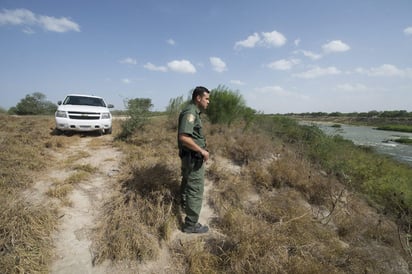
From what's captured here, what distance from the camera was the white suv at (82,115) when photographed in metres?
6.42

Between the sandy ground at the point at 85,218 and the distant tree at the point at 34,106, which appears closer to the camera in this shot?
the sandy ground at the point at 85,218

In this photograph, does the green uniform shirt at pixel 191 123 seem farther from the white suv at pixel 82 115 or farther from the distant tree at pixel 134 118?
the white suv at pixel 82 115

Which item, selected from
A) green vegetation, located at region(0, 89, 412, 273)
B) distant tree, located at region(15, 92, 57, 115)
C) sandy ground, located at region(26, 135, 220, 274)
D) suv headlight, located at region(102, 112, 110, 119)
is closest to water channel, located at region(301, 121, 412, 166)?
green vegetation, located at region(0, 89, 412, 273)

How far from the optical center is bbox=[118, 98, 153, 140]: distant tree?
656cm

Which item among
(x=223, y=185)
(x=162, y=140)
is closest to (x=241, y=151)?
(x=223, y=185)

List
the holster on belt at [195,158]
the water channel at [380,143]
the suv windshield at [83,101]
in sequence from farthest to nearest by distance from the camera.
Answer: the water channel at [380,143] < the suv windshield at [83,101] < the holster on belt at [195,158]

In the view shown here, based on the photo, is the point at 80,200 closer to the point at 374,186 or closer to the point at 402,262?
the point at 402,262

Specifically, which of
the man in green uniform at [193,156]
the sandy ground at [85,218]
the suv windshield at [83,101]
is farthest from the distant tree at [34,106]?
the man in green uniform at [193,156]

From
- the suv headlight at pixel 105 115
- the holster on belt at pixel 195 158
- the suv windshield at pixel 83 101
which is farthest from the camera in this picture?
the suv windshield at pixel 83 101

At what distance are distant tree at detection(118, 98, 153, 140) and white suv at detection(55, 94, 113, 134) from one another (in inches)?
32.1

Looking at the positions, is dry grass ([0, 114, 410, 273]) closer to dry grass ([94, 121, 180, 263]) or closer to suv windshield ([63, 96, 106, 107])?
dry grass ([94, 121, 180, 263])

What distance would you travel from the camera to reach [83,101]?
24.2ft

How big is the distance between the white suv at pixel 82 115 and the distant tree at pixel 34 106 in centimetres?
1944

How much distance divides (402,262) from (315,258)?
1354mm
